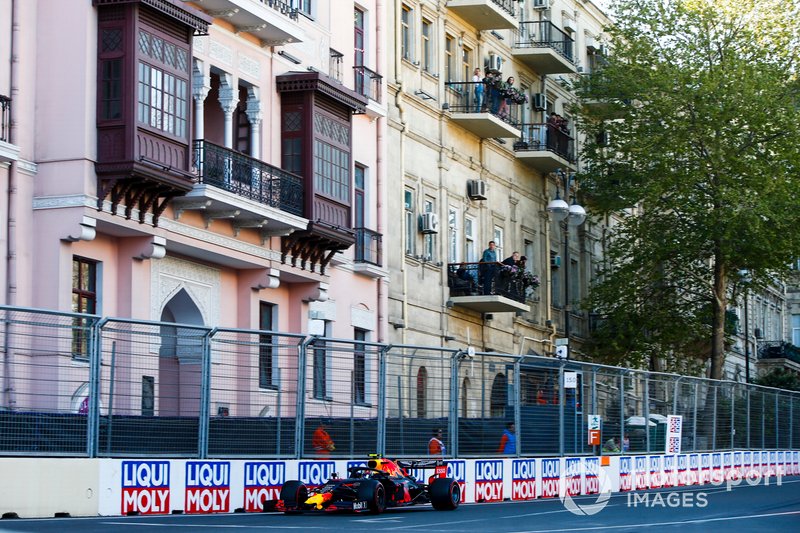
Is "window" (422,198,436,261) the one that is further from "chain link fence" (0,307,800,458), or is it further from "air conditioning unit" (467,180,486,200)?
"chain link fence" (0,307,800,458)

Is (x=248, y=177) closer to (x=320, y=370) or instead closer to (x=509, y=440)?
(x=509, y=440)

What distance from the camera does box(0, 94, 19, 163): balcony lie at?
2822 centimetres

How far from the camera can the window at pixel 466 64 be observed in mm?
48188

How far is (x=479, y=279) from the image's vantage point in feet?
153

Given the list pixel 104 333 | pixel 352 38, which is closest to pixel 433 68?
pixel 352 38

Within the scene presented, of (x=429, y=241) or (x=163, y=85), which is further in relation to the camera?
(x=429, y=241)

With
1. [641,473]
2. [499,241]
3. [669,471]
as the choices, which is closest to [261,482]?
[641,473]

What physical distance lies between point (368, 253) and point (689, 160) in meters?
17.7

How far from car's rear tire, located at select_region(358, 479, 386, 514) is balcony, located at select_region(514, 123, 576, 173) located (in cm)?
2963

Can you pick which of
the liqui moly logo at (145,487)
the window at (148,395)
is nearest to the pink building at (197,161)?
the window at (148,395)

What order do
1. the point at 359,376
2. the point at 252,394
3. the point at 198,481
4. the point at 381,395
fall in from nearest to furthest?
1. the point at 198,481
2. the point at 252,394
3. the point at 359,376
4. the point at 381,395

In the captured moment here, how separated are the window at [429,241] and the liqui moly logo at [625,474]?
11259 mm

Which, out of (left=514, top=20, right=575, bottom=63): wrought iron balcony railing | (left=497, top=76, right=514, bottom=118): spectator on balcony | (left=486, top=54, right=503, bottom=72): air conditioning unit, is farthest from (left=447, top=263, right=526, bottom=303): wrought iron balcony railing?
(left=514, top=20, right=575, bottom=63): wrought iron balcony railing

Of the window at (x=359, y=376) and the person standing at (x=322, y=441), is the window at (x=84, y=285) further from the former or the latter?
the person standing at (x=322, y=441)
